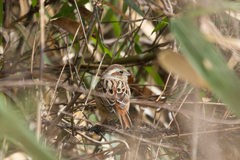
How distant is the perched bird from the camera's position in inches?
93.8

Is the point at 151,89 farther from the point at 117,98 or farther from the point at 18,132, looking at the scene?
the point at 18,132

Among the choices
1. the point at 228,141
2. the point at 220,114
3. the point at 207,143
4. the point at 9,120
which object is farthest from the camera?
the point at 220,114

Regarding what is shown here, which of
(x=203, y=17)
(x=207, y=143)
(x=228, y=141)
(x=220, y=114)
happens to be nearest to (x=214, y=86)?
(x=203, y=17)

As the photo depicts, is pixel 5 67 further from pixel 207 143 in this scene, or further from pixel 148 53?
pixel 207 143

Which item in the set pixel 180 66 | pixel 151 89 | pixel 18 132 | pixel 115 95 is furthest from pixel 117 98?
pixel 18 132

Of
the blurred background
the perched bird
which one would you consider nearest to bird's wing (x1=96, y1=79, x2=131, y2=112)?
the perched bird

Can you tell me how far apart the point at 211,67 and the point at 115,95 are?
185cm

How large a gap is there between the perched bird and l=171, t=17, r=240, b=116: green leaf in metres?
1.46

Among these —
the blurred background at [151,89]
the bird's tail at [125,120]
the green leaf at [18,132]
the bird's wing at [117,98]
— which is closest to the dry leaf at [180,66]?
the blurred background at [151,89]

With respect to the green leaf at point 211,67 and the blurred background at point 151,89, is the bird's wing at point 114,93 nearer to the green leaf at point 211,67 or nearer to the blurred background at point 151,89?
the blurred background at point 151,89

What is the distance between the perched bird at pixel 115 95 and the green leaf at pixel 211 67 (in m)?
1.46

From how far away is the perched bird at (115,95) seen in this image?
2383mm

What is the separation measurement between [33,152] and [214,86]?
633 mm

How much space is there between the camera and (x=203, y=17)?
1.17m
